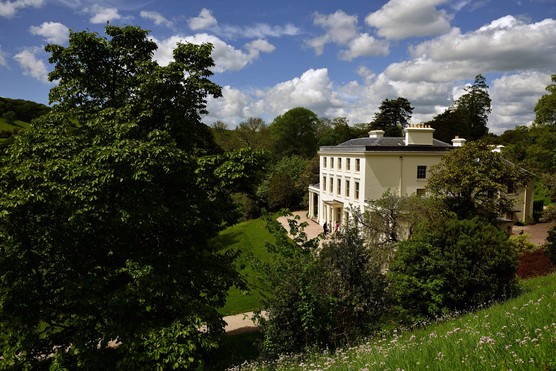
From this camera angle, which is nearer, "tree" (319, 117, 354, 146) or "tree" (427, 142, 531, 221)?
"tree" (427, 142, 531, 221)

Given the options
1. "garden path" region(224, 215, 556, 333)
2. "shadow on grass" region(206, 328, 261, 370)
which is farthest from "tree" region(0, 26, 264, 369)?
"garden path" region(224, 215, 556, 333)

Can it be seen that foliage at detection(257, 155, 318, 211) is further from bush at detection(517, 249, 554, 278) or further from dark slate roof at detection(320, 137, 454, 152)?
bush at detection(517, 249, 554, 278)

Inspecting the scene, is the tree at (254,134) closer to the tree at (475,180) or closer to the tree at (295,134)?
the tree at (295,134)

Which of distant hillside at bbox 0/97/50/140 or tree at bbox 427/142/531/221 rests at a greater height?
distant hillside at bbox 0/97/50/140

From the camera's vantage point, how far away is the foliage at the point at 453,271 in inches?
478

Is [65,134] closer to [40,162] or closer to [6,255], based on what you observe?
[40,162]

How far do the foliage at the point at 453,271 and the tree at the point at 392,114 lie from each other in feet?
200

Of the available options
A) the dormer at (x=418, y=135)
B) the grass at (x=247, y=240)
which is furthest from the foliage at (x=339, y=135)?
the dormer at (x=418, y=135)

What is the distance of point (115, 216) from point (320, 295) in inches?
210

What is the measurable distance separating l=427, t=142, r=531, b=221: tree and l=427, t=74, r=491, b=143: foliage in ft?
145

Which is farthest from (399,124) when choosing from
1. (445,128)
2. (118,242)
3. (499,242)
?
(118,242)

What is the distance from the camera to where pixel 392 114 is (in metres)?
72.8

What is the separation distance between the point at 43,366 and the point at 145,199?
5165mm

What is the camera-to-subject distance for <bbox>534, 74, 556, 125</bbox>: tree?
100ft
